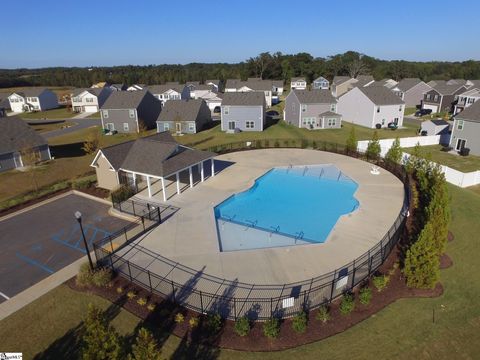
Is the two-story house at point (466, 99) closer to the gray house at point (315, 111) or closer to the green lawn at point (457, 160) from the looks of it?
the gray house at point (315, 111)

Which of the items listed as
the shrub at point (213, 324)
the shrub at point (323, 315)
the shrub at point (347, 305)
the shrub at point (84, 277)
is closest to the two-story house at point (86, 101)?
Result: the shrub at point (84, 277)

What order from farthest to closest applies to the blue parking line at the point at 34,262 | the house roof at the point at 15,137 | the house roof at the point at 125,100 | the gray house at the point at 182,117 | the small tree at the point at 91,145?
the house roof at the point at 125,100, the gray house at the point at 182,117, the small tree at the point at 91,145, the house roof at the point at 15,137, the blue parking line at the point at 34,262

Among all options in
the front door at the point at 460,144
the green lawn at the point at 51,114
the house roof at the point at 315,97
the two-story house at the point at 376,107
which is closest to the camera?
the front door at the point at 460,144

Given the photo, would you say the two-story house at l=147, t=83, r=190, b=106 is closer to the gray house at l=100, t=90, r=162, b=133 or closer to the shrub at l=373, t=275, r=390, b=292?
the gray house at l=100, t=90, r=162, b=133

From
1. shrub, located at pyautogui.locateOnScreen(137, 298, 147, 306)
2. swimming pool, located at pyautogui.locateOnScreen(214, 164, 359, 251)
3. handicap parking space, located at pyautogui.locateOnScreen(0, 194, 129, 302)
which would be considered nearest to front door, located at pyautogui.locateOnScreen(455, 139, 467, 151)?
swimming pool, located at pyautogui.locateOnScreen(214, 164, 359, 251)

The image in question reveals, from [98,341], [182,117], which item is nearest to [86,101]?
[182,117]

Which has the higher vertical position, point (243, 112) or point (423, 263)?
point (243, 112)

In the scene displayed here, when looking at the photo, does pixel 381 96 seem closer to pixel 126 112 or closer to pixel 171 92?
pixel 126 112
